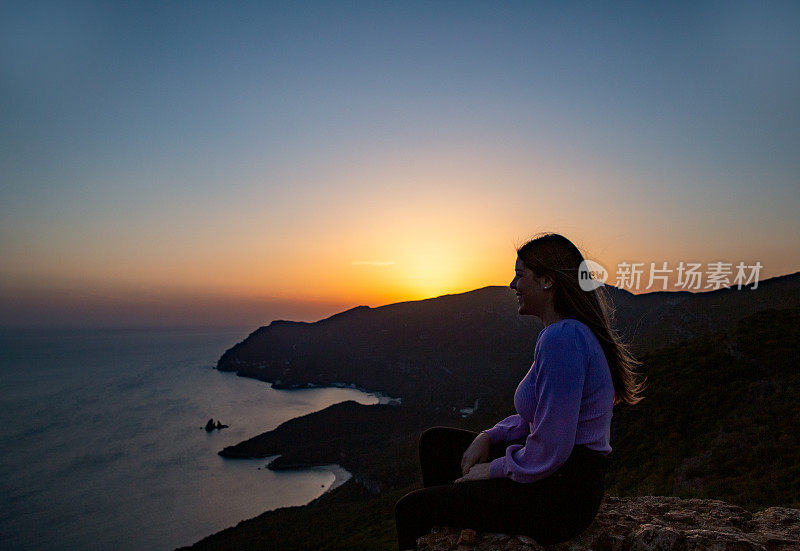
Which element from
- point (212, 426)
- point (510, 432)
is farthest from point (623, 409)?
point (212, 426)

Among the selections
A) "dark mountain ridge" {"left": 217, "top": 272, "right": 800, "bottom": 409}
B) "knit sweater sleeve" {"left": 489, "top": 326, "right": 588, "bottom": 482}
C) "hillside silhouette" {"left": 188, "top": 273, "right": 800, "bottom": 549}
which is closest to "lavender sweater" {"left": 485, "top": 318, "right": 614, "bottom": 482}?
"knit sweater sleeve" {"left": 489, "top": 326, "right": 588, "bottom": 482}

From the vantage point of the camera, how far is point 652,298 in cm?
8794

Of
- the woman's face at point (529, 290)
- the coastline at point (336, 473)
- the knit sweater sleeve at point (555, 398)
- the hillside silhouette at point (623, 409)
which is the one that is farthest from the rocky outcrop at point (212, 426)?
the knit sweater sleeve at point (555, 398)

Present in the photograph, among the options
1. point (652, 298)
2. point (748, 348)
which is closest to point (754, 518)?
point (748, 348)

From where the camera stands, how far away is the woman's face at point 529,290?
8.16 feet

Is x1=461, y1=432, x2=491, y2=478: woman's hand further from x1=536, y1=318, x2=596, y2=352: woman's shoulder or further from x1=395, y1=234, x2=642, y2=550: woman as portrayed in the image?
x1=536, y1=318, x2=596, y2=352: woman's shoulder

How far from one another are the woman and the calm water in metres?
73.3

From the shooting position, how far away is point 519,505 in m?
2.32

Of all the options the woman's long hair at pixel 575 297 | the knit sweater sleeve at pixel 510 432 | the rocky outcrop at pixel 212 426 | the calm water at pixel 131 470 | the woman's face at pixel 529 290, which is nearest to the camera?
the woman's long hair at pixel 575 297

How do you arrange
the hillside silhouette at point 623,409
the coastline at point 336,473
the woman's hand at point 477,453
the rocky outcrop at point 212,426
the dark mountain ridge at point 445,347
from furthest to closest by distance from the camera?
the rocky outcrop at point 212,426 → the dark mountain ridge at point 445,347 → the coastline at point 336,473 → the hillside silhouette at point 623,409 → the woman's hand at point 477,453

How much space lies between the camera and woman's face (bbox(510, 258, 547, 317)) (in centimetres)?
249

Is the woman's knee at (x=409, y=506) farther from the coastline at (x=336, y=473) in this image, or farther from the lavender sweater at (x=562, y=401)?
the coastline at (x=336, y=473)

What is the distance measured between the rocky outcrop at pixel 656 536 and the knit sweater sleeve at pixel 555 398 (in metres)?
0.77

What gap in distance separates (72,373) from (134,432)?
373 ft
